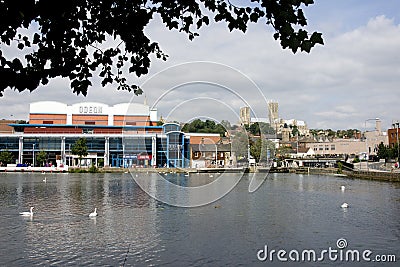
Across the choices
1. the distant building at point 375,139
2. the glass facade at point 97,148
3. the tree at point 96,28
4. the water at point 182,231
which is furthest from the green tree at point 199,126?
the distant building at point 375,139

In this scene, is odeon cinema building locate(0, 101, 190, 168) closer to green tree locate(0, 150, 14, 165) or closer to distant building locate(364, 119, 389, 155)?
green tree locate(0, 150, 14, 165)

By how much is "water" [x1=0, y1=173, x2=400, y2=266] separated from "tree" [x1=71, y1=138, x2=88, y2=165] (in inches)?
2623

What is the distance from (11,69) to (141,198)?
3465cm

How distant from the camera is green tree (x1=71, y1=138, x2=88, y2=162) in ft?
336

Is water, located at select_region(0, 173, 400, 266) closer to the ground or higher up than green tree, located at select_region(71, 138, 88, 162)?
closer to the ground

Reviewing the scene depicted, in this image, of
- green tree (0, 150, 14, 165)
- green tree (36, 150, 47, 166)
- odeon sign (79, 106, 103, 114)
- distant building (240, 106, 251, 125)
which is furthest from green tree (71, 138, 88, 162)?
distant building (240, 106, 251, 125)

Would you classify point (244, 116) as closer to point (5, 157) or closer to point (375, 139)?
point (5, 157)

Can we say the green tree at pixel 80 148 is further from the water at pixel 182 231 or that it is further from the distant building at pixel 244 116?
the water at pixel 182 231

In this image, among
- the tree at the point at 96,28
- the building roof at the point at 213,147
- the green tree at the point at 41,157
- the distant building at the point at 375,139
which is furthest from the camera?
the distant building at the point at 375,139

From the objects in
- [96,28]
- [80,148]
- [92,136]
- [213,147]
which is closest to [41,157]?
[80,148]

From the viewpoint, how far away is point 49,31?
6.89m

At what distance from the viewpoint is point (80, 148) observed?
4040 inches

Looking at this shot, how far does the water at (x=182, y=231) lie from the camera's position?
1770cm

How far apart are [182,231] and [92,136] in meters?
91.4
